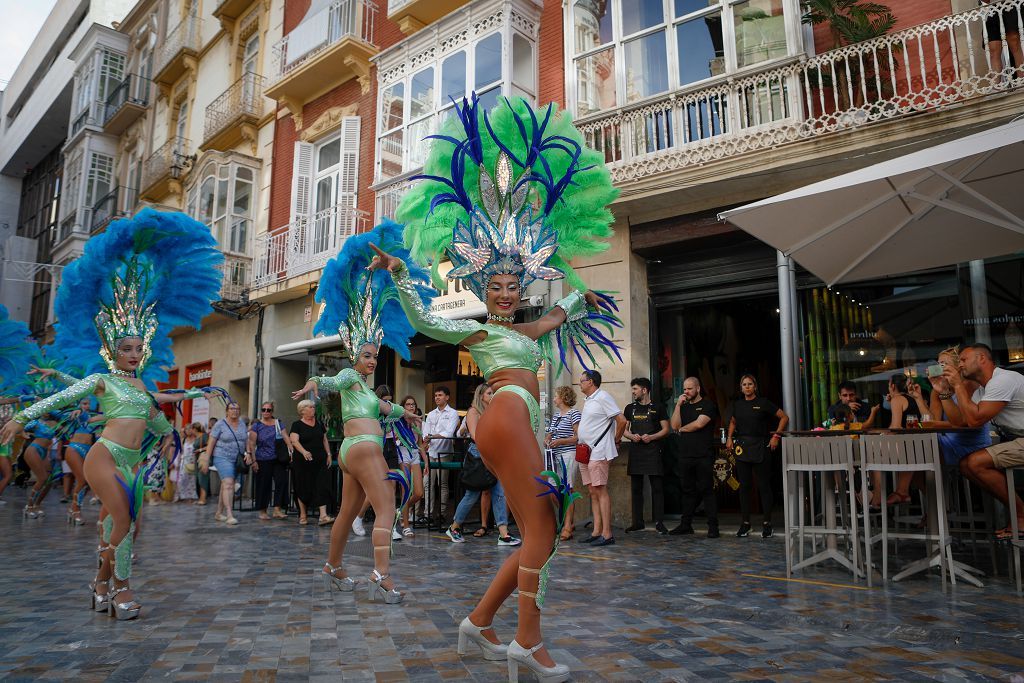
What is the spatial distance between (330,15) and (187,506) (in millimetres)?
11545

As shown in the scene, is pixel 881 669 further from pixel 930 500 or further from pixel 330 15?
pixel 330 15

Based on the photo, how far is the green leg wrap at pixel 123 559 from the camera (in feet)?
15.3

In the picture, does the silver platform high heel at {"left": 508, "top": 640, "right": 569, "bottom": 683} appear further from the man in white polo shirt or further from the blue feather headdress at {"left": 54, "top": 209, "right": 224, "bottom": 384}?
the man in white polo shirt

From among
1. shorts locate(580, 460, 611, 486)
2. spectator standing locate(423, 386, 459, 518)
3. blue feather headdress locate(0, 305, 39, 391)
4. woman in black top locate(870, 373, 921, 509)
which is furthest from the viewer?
blue feather headdress locate(0, 305, 39, 391)

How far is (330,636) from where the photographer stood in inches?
161

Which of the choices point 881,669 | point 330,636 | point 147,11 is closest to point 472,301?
point 330,636

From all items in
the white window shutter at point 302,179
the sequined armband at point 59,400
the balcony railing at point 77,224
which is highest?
the balcony railing at point 77,224

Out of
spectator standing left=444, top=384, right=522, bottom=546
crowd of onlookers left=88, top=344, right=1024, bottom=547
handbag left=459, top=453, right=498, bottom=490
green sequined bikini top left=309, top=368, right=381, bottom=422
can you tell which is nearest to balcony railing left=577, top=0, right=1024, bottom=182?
crowd of onlookers left=88, top=344, right=1024, bottom=547

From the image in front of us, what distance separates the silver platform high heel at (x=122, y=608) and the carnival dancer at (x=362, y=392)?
1.34 meters

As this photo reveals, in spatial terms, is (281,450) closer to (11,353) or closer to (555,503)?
(11,353)

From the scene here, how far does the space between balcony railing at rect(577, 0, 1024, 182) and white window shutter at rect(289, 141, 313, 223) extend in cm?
907

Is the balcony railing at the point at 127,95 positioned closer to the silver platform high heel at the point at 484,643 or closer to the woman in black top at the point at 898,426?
the woman in black top at the point at 898,426

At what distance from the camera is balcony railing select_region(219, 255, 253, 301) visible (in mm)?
18438

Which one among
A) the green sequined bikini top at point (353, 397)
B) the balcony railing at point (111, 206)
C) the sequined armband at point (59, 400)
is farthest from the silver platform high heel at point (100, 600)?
the balcony railing at point (111, 206)
